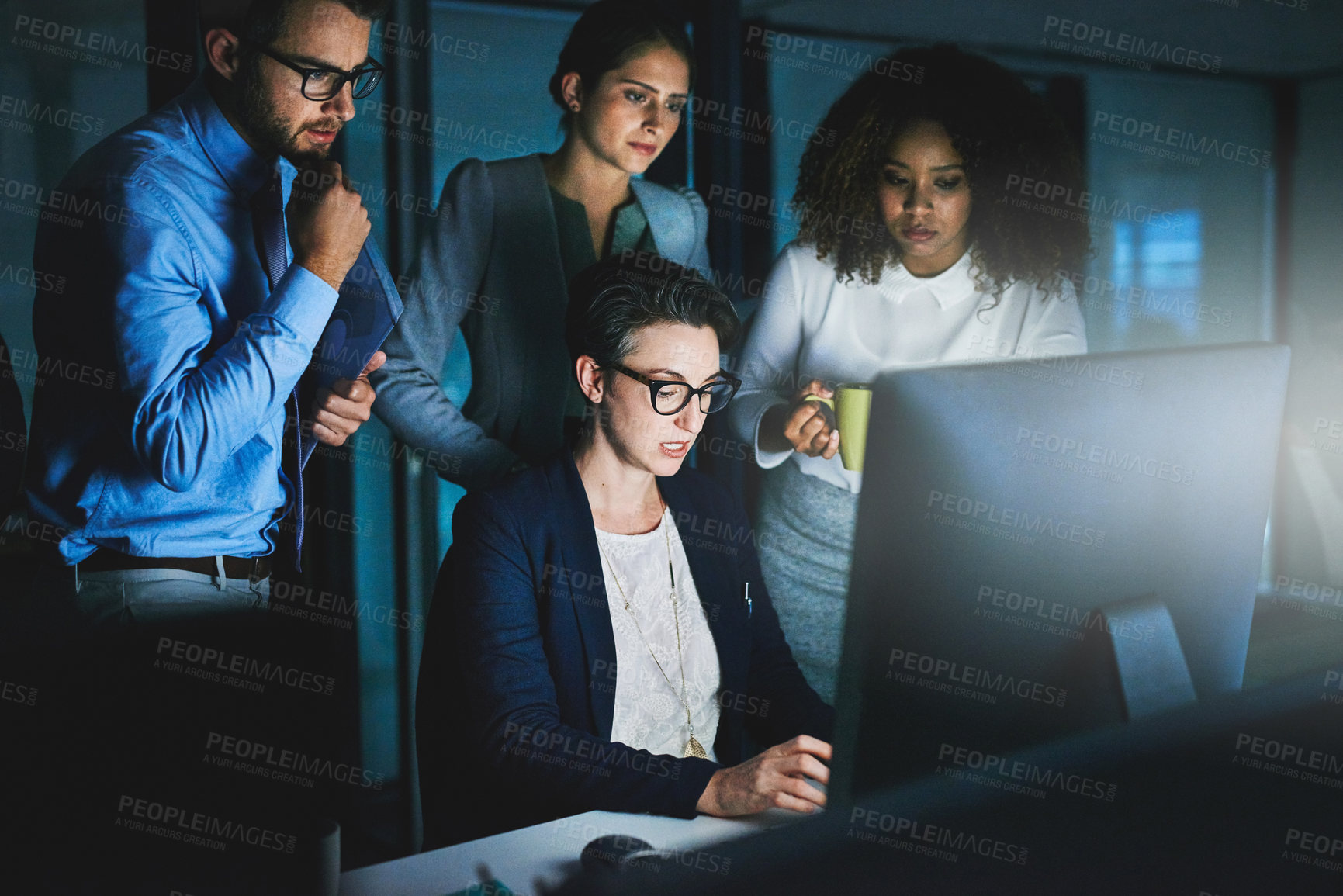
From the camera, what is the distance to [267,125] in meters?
1.68

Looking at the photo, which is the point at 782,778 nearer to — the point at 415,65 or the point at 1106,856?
the point at 1106,856

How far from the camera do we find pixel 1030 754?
645mm

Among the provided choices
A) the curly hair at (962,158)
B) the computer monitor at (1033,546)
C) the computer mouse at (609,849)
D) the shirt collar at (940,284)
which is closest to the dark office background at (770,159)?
the curly hair at (962,158)

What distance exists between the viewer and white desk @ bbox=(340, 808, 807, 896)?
991 millimetres

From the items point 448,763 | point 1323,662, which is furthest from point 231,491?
point 1323,662

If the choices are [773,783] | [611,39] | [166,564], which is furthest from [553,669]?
[611,39]

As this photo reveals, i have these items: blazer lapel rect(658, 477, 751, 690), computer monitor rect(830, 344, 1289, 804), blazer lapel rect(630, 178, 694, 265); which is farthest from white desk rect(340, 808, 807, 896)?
blazer lapel rect(630, 178, 694, 265)

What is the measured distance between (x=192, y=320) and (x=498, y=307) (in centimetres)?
77

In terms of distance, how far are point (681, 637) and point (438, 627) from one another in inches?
15.6

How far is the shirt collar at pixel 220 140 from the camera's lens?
1.63 meters

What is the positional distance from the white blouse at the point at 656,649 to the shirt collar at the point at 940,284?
832 mm

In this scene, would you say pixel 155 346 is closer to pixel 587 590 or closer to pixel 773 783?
pixel 587 590

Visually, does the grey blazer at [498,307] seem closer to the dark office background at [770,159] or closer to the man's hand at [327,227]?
the dark office background at [770,159]

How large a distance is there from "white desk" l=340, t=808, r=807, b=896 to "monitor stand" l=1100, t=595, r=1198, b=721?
36 centimetres
